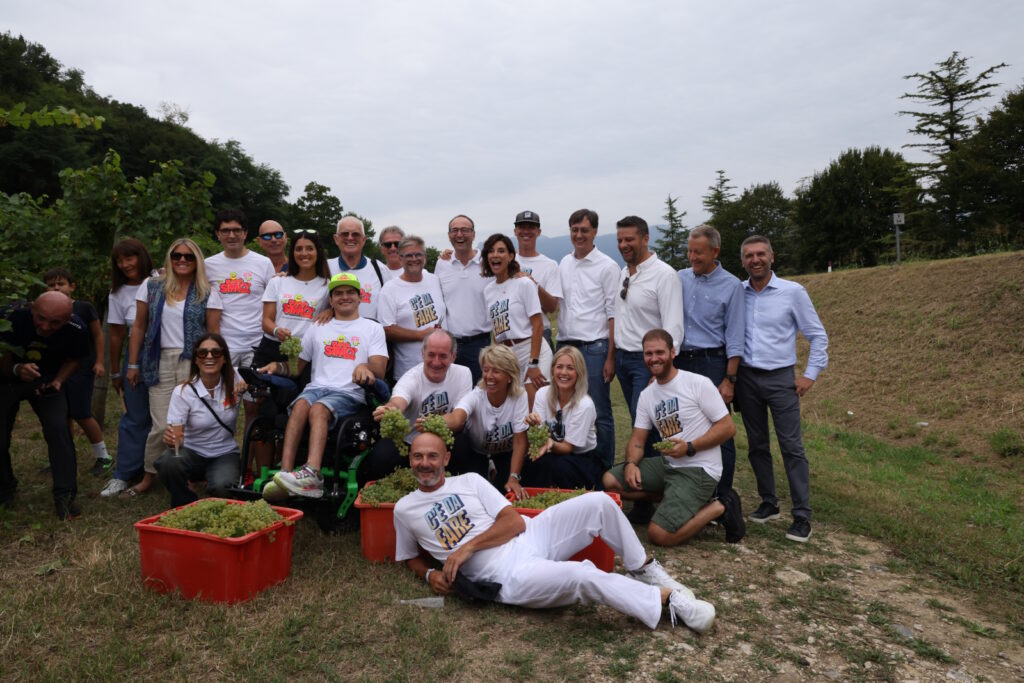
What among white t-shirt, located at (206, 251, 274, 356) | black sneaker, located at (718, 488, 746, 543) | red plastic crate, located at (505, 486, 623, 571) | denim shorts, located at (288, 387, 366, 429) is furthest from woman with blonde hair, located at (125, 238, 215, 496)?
black sneaker, located at (718, 488, 746, 543)

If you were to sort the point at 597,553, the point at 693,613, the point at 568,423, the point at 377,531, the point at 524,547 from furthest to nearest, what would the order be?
the point at 568,423 → the point at 377,531 → the point at 597,553 → the point at 524,547 → the point at 693,613

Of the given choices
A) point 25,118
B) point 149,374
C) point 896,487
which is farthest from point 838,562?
point 25,118

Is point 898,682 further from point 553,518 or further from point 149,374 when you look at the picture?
point 149,374

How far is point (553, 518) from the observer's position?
387 centimetres

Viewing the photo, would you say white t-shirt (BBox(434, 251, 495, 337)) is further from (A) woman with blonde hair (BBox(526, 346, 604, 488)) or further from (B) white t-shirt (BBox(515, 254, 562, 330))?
(A) woman with blonde hair (BBox(526, 346, 604, 488))

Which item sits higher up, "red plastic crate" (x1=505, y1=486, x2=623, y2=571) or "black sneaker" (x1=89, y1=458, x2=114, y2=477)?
"black sneaker" (x1=89, y1=458, x2=114, y2=477)

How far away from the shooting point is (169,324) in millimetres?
5695

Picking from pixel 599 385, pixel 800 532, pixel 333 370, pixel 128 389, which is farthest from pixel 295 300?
pixel 800 532

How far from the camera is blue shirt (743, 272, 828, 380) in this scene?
5281 mm

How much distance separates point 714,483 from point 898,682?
1.92 m

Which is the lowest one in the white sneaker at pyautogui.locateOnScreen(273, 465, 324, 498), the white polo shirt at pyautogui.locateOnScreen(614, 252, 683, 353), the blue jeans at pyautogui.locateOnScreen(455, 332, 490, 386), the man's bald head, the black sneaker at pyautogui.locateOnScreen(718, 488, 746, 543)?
the black sneaker at pyautogui.locateOnScreen(718, 488, 746, 543)

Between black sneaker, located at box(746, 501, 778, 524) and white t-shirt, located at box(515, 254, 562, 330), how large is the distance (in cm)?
243

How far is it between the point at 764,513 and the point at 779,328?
1554 millimetres

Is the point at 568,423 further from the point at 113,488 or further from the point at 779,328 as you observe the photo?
the point at 113,488
